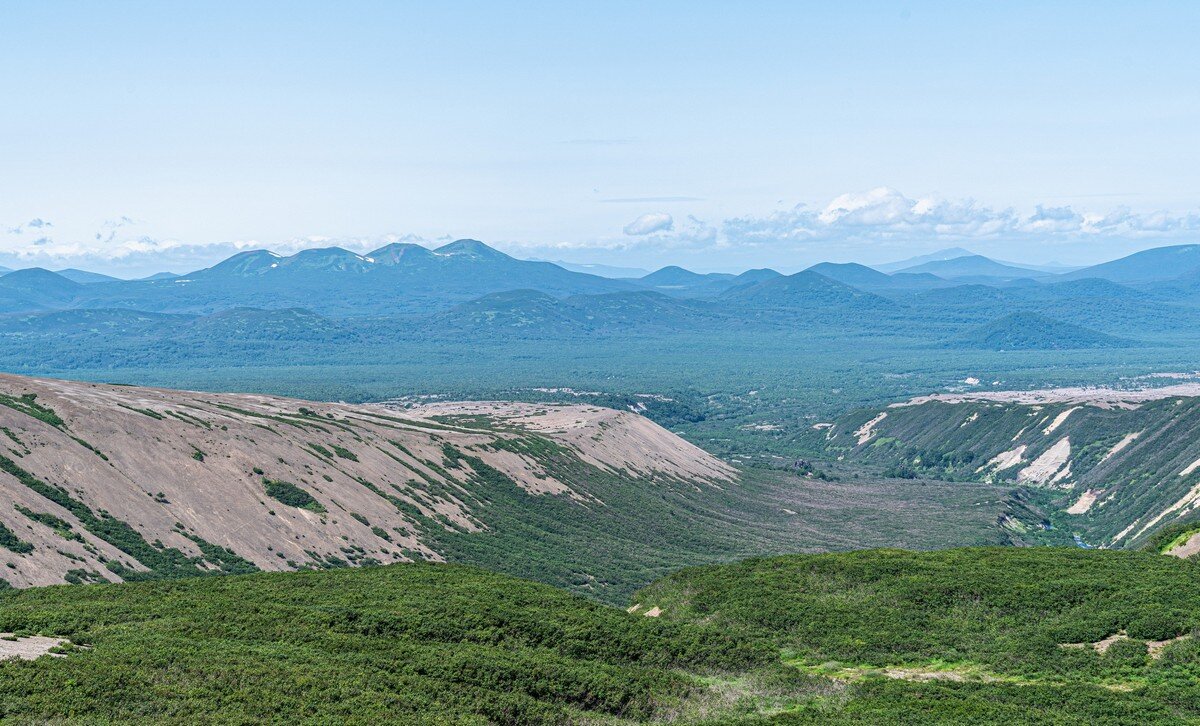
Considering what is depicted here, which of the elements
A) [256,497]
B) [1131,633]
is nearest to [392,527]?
[256,497]

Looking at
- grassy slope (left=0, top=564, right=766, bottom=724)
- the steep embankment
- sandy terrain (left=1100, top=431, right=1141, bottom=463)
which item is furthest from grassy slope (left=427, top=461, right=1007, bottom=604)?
grassy slope (left=0, top=564, right=766, bottom=724)

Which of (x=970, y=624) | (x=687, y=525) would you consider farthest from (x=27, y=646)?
(x=687, y=525)

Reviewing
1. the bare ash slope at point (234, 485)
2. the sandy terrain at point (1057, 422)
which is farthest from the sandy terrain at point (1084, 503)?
the bare ash slope at point (234, 485)

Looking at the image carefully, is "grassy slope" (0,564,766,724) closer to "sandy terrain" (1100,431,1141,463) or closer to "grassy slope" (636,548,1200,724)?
"grassy slope" (636,548,1200,724)

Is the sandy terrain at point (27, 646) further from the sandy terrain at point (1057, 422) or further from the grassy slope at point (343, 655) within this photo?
the sandy terrain at point (1057, 422)

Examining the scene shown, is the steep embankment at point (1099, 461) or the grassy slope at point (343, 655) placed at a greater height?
the grassy slope at point (343, 655)

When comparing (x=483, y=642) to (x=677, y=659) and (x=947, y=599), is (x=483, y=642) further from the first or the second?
(x=947, y=599)
